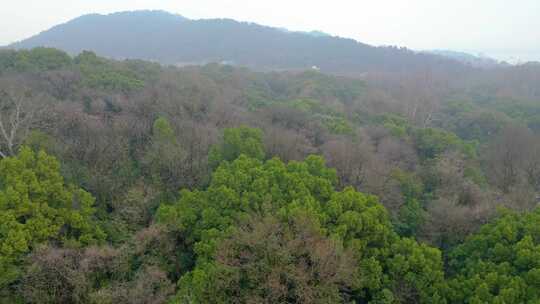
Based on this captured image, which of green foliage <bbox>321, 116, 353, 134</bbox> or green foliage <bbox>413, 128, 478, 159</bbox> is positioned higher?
green foliage <bbox>321, 116, 353, 134</bbox>

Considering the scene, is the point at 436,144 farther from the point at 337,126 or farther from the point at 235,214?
the point at 235,214

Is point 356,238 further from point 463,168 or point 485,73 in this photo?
point 485,73

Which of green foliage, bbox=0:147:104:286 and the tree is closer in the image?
the tree

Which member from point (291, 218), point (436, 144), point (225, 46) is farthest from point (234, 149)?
point (225, 46)

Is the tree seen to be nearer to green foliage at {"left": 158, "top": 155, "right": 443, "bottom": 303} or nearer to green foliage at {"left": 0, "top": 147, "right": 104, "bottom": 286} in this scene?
green foliage at {"left": 158, "top": 155, "right": 443, "bottom": 303}

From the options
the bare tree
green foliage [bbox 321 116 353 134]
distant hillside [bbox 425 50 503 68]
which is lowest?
green foliage [bbox 321 116 353 134]

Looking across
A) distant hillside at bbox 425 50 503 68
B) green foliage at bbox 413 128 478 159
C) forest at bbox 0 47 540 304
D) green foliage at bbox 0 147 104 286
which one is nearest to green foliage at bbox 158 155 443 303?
forest at bbox 0 47 540 304

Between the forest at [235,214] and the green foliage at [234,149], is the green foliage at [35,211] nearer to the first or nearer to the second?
the forest at [235,214]

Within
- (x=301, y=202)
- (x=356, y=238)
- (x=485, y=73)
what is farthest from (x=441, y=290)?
(x=485, y=73)
